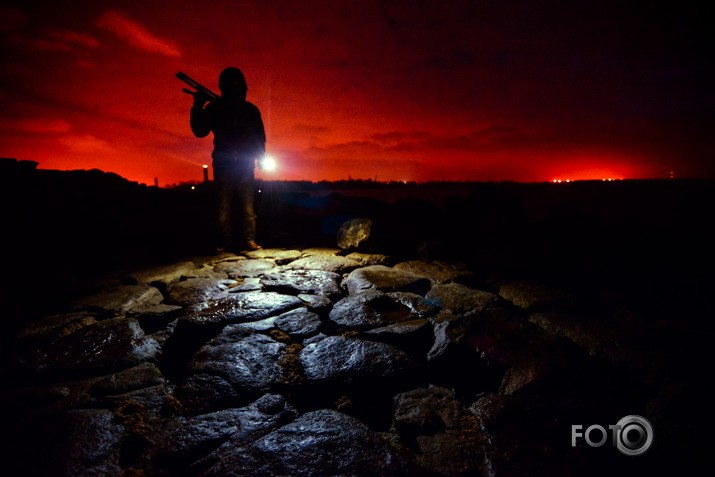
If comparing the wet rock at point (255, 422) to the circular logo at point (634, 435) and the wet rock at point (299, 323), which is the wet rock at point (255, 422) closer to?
the wet rock at point (299, 323)

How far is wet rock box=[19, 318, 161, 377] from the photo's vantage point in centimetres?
199

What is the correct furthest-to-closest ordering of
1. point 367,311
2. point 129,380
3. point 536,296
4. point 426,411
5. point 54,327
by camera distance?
point 536,296, point 367,311, point 54,327, point 129,380, point 426,411

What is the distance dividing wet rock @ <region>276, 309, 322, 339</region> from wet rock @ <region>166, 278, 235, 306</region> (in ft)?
3.57

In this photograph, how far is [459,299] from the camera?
9.91 feet

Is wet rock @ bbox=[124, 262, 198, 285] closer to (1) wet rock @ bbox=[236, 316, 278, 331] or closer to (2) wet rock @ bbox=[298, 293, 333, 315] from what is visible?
(1) wet rock @ bbox=[236, 316, 278, 331]

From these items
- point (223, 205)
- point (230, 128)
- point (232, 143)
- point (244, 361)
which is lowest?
point (244, 361)

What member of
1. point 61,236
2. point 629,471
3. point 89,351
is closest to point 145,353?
point 89,351

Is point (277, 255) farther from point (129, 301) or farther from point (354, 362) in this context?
point (354, 362)

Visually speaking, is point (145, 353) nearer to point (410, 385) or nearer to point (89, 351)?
point (89, 351)

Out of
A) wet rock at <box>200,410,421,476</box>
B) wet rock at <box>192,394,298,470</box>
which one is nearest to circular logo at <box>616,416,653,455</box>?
wet rock at <box>200,410,421,476</box>

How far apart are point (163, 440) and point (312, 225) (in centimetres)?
640

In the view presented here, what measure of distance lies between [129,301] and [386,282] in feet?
9.58

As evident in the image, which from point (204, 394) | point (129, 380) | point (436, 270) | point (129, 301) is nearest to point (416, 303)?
point (436, 270)

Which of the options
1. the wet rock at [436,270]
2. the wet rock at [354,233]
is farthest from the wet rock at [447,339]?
the wet rock at [354,233]
